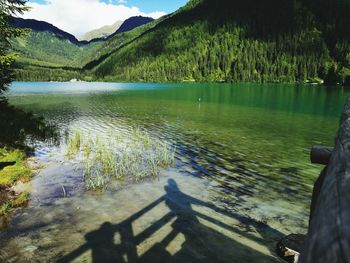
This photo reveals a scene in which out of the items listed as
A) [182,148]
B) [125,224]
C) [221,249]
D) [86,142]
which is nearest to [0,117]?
[86,142]

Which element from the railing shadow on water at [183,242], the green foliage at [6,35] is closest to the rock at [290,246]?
the railing shadow on water at [183,242]

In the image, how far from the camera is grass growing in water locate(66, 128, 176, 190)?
20.2 meters

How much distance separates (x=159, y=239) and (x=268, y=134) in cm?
2796

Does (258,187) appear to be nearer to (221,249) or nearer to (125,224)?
(221,249)

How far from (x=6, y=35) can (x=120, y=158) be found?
49.4 ft

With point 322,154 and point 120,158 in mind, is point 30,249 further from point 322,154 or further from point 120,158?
point 120,158

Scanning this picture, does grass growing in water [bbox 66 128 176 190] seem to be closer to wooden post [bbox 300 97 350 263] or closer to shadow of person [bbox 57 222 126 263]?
shadow of person [bbox 57 222 126 263]

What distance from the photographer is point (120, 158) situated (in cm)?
2472

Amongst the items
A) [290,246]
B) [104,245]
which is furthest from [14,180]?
[290,246]

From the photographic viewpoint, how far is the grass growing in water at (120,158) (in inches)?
794

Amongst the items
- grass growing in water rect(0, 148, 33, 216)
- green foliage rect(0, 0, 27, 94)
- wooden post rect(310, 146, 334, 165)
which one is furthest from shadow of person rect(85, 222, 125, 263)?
A: green foliage rect(0, 0, 27, 94)

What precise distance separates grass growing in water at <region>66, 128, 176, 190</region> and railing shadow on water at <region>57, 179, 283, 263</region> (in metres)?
5.81

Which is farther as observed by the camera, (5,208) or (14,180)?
(14,180)

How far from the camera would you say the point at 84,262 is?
1045cm
